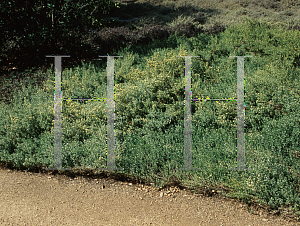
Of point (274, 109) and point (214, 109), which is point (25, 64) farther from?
point (274, 109)

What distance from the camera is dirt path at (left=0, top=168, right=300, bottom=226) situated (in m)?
3.06

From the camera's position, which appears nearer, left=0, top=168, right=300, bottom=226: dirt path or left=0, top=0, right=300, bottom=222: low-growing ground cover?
left=0, top=168, right=300, bottom=226: dirt path

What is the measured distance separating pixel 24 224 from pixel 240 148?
2.71m

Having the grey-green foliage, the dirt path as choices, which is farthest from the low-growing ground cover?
the dirt path

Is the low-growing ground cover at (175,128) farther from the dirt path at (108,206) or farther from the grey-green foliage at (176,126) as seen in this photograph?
the dirt path at (108,206)

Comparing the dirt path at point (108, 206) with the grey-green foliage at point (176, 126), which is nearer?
the dirt path at point (108, 206)

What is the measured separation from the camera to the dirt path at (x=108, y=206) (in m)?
3.06

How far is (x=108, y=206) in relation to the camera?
10.9ft

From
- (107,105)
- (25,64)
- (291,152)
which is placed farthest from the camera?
(25,64)

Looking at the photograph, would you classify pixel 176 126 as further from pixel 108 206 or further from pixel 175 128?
A: pixel 108 206

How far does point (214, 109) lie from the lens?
4.44 metres

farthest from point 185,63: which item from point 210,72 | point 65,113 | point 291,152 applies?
point 291,152

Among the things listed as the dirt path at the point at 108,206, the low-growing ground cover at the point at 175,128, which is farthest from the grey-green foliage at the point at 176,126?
the dirt path at the point at 108,206

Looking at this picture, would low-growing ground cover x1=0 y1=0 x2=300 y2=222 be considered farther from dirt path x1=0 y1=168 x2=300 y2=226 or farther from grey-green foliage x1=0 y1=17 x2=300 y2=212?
dirt path x1=0 y1=168 x2=300 y2=226
